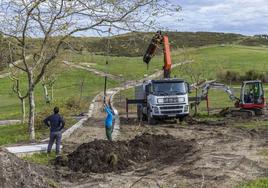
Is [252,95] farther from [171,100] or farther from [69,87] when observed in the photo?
[69,87]

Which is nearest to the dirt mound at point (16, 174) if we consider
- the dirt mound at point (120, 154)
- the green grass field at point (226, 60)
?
the dirt mound at point (120, 154)

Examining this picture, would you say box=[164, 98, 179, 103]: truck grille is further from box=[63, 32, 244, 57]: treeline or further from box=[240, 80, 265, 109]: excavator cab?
box=[63, 32, 244, 57]: treeline

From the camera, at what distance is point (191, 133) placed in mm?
25156

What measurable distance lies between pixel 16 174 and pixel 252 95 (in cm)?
2374

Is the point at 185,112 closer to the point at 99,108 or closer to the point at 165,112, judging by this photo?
the point at 165,112

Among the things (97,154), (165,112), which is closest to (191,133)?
(165,112)


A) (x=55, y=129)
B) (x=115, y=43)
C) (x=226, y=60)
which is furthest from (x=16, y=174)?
(x=226, y=60)

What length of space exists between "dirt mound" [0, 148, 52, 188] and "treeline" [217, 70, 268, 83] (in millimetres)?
60454

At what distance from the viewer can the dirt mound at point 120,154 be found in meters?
15.3

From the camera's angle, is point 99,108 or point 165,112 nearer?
point 165,112

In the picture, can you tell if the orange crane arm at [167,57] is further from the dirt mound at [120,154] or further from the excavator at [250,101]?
the dirt mound at [120,154]

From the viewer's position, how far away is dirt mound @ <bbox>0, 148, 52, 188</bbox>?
1097 cm

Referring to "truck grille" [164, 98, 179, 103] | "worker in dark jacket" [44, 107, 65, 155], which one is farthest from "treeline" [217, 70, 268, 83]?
"worker in dark jacket" [44, 107, 65, 155]

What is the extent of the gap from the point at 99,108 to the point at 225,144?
77.6 ft
